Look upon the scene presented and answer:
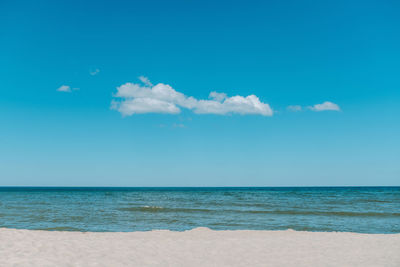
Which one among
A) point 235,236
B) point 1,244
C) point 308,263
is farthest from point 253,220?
point 1,244

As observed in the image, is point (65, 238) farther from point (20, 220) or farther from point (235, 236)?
point (20, 220)

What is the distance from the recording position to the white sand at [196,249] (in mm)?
8117

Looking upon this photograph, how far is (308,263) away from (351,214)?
Result: 16545 mm

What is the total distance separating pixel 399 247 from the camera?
402 inches

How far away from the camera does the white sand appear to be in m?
8.12

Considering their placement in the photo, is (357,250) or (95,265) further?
(357,250)

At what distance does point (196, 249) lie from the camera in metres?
9.90

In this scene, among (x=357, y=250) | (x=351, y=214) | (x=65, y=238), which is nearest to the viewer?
(x=357, y=250)

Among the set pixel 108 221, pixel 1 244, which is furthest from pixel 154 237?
pixel 108 221

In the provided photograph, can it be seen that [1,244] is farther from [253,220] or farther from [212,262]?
[253,220]

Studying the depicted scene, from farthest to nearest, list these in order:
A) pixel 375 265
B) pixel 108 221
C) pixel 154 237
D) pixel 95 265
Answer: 1. pixel 108 221
2. pixel 154 237
3. pixel 375 265
4. pixel 95 265

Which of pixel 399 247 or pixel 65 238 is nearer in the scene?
pixel 399 247

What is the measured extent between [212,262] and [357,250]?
17.2 ft

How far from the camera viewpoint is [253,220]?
63.0 ft
